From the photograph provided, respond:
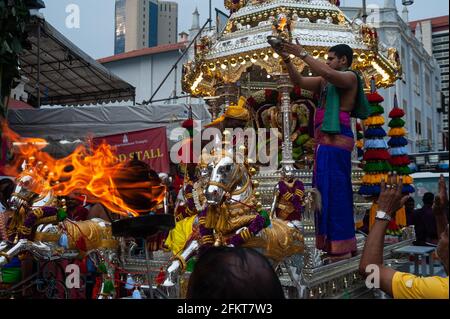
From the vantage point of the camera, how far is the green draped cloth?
421cm

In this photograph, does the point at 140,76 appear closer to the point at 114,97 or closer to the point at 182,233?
the point at 114,97

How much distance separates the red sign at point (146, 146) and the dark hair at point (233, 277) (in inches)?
308

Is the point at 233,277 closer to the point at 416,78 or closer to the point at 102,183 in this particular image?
the point at 102,183

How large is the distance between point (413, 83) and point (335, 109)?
76.1 feet

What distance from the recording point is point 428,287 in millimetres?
1824

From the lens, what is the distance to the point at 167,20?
28.3 ft

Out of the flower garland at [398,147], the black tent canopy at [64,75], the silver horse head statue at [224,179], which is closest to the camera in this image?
the silver horse head statue at [224,179]

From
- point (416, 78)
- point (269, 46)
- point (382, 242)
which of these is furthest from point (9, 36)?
point (416, 78)

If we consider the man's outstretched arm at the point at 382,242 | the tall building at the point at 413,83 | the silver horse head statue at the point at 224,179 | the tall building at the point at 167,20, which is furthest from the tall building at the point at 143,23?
the tall building at the point at 413,83

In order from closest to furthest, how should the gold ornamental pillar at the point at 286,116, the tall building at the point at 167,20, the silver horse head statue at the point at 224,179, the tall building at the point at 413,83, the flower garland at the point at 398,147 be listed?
1. the silver horse head statue at the point at 224,179
2. the gold ornamental pillar at the point at 286,116
3. the tall building at the point at 167,20
4. the flower garland at the point at 398,147
5. the tall building at the point at 413,83

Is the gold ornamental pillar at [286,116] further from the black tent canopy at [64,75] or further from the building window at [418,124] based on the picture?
the building window at [418,124]

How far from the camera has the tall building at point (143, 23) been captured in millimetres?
7734

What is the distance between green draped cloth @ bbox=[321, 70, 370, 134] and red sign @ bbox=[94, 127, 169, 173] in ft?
18.1
